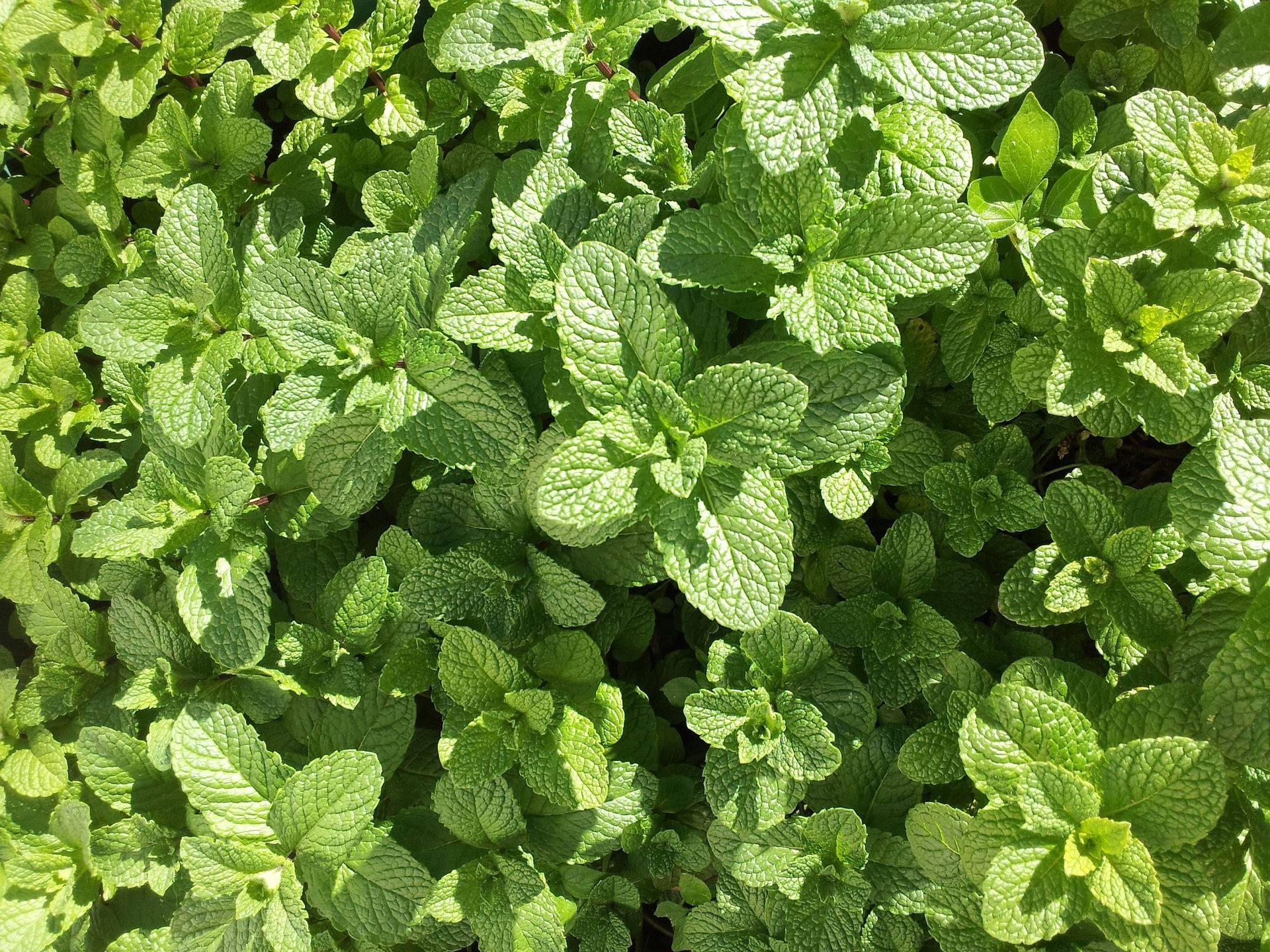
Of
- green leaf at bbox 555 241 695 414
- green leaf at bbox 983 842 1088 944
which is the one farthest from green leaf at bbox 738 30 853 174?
green leaf at bbox 983 842 1088 944

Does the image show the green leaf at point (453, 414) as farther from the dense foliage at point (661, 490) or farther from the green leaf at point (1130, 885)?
the green leaf at point (1130, 885)

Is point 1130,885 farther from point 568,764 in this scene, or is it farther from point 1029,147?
point 1029,147

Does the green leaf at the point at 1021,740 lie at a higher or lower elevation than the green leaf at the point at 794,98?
lower

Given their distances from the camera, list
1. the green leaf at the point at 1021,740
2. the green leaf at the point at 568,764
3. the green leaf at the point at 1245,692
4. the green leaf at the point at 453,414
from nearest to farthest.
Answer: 1. the green leaf at the point at 1245,692
2. the green leaf at the point at 1021,740
3. the green leaf at the point at 453,414
4. the green leaf at the point at 568,764

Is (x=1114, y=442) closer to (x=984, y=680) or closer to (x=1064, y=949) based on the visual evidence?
(x=984, y=680)

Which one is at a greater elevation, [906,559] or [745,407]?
[745,407]

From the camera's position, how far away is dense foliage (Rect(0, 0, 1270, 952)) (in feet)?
3.66

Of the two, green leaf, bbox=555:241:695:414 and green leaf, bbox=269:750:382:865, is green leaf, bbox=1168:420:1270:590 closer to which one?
green leaf, bbox=555:241:695:414

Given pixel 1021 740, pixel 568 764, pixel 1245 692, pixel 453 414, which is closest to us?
pixel 1245 692

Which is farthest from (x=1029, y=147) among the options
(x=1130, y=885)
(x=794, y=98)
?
(x=1130, y=885)

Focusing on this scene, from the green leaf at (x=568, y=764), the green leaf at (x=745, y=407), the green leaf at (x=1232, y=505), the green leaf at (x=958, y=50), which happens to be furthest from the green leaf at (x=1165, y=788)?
the green leaf at (x=958, y=50)

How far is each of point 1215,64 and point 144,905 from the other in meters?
2.51

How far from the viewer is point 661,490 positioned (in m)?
1.14

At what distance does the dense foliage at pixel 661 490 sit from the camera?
3.66 ft
